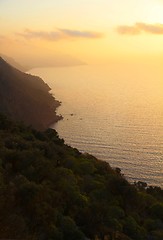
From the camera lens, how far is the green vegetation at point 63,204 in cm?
1111

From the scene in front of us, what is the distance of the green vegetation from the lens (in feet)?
36.4

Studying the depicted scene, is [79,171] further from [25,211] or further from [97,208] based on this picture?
[25,211]

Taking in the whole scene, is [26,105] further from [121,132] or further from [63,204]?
[63,204]

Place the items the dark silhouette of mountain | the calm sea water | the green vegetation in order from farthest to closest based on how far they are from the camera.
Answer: the dark silhouette of mountain → the calm sea water → the green vegetation

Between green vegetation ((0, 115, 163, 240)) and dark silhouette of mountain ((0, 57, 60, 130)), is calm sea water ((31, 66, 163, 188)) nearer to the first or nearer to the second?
dark silhouette of mountain ((0, 57, 60, 130))

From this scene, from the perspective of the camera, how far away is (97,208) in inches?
613

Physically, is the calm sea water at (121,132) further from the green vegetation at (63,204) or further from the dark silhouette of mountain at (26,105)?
the green vegetation at (63,204)

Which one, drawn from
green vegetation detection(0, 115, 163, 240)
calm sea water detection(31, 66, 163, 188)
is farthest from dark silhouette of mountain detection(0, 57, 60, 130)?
green vegetation detection(0, 115, 163, 240)

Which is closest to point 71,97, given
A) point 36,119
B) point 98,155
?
point 36,119

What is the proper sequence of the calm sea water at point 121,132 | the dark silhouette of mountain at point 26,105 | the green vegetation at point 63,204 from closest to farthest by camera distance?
the green vegetation at point 63,204 < the calm sea water at point 121,132 < the dark silhouette of mountain at point 26,105

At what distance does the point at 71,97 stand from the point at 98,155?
79130 mm

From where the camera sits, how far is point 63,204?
14.7 meters

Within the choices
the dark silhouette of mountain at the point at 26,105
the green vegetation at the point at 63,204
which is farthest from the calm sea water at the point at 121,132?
the green vegetation at the point at 63,204

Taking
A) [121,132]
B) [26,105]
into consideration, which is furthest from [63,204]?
[26,105]
